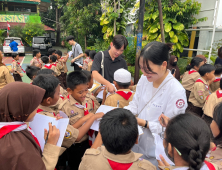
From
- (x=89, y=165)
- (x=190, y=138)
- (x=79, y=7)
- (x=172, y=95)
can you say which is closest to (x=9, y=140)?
(x=89, y=165)

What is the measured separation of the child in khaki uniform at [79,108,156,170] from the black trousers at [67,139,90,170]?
786mm

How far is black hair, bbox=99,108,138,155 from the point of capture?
1044 millimetres

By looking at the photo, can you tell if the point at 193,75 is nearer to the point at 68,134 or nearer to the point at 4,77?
the point at 68,134

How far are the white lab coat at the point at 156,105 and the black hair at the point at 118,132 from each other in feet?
1.32

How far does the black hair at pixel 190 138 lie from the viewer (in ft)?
2.83

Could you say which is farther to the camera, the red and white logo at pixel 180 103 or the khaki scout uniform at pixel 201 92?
the khaki scout uniform at pixel 201 92

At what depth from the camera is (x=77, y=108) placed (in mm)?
1805

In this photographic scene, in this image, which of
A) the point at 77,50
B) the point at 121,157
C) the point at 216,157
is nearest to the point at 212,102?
the point at 216,157

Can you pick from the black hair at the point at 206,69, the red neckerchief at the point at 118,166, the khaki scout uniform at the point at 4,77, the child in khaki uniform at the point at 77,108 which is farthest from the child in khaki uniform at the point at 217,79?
the khaki scout uniform at the point at 4,77

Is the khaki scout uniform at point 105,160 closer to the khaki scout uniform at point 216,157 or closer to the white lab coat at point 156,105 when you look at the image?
the white lab coat at point 156,105

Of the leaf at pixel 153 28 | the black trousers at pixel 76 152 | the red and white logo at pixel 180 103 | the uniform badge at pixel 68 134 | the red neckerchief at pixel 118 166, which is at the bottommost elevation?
the black trousers at pixel 76 152

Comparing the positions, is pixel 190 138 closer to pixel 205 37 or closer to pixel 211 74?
pixel 211 74

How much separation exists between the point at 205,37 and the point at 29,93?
5.89 m

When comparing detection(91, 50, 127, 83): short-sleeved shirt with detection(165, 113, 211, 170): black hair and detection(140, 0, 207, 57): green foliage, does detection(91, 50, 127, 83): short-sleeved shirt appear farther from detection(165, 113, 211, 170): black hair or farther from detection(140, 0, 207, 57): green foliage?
detection(140, 0, 207, 57): green foliage
